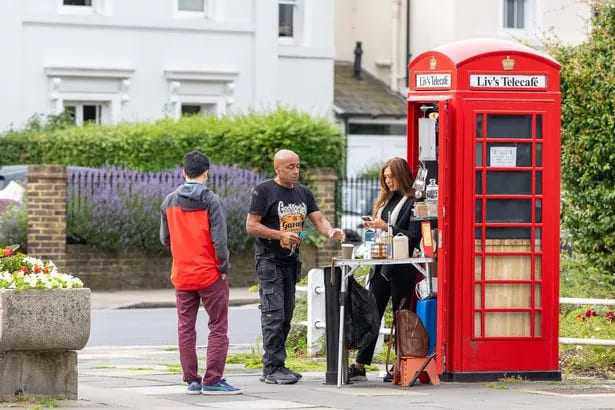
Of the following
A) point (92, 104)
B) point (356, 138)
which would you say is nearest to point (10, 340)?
point (92, 104)

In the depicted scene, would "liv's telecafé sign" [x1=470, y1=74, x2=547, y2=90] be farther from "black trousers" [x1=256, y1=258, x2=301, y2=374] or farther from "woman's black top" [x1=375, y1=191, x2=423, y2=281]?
"black trousers" [x1=256, y1=258, x2=301, y2=374]

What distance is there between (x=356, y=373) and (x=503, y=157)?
208 cm

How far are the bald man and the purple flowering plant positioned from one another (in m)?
13.9

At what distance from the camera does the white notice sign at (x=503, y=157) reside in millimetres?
12930

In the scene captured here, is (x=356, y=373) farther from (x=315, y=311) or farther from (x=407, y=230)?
(x=315, y=311)

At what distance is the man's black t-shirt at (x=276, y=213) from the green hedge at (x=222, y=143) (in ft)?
50.0

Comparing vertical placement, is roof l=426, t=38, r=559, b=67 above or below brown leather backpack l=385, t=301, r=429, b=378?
above

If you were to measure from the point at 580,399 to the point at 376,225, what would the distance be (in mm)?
2186

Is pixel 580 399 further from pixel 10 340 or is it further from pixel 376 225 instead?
pixel 10 340

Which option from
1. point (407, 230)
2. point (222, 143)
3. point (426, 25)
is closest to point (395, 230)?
point (407, 230)

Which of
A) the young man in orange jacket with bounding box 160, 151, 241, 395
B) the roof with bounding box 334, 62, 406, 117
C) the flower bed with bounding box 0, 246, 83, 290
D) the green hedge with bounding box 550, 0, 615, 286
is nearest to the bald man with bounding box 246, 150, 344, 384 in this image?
the young man in orange jacket with bounding box 160, 151, 241, 395

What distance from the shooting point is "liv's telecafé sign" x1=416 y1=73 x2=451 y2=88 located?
42.6 ft

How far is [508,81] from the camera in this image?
42.5 feet

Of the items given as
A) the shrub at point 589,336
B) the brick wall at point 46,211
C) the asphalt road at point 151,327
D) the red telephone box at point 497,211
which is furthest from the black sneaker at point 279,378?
the brick wall at point 46,211
